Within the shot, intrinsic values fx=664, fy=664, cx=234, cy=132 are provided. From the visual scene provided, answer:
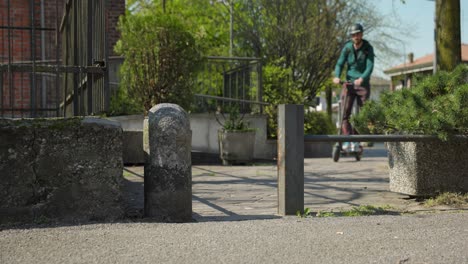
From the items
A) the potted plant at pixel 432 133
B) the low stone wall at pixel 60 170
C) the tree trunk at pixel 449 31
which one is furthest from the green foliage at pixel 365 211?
the tree trunk at pixel 449 31

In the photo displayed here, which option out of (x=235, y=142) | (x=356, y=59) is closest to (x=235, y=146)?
(x=235, y=142)

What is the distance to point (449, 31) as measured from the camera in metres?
8.90

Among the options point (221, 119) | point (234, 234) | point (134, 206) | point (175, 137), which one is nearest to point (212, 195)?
point (134, 206)

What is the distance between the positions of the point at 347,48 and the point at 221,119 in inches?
122

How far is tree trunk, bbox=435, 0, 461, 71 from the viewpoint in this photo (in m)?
8.84

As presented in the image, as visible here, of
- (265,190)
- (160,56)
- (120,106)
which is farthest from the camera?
(120,106)

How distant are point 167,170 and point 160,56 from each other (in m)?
5.37

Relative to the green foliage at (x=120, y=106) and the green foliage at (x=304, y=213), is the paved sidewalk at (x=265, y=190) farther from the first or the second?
the green foliage at (x=120, y=106)

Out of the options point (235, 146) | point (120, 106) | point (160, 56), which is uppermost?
point (160, 56)

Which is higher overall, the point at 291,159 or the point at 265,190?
the point at 291,159

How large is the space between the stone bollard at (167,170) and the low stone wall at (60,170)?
26 centimetres

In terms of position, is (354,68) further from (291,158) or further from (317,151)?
(291,158)

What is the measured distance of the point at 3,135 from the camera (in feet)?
16.5

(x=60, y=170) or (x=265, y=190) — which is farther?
(x=265, y=190)
